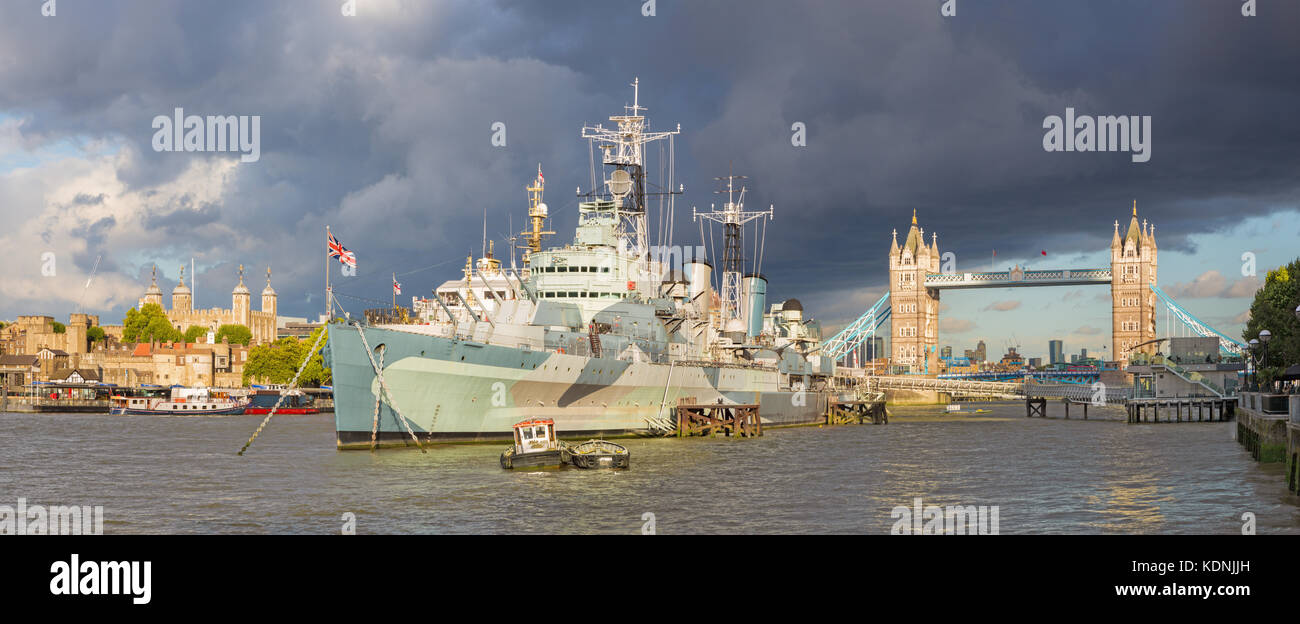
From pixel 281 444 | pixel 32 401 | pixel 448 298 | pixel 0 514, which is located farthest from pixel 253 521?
pixel 32 401

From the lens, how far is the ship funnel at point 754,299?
247 ft

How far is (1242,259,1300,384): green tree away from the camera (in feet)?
169

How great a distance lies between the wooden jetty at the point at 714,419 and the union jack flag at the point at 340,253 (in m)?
19.9

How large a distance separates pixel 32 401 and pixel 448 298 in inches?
2438

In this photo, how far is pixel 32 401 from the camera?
326 feet

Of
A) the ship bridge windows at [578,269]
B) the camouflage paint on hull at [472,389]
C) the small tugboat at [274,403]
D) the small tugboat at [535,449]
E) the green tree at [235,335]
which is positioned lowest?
the small tugboat at [274,403]

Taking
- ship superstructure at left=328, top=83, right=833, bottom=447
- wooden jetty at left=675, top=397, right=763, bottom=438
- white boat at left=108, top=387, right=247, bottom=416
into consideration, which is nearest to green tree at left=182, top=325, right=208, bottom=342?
white boat at left=108, top=387, right=247, bottom=416

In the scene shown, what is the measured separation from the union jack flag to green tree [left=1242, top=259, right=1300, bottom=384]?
1677 inches

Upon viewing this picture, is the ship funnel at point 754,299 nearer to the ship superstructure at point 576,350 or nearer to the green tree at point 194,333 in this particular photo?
the ship superstructure at point 576,350

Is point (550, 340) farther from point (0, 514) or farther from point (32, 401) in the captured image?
point (32, 401)

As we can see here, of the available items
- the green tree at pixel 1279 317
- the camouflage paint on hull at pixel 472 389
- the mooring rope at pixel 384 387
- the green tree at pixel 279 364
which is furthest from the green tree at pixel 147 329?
the green tree at pixel 1279 317
